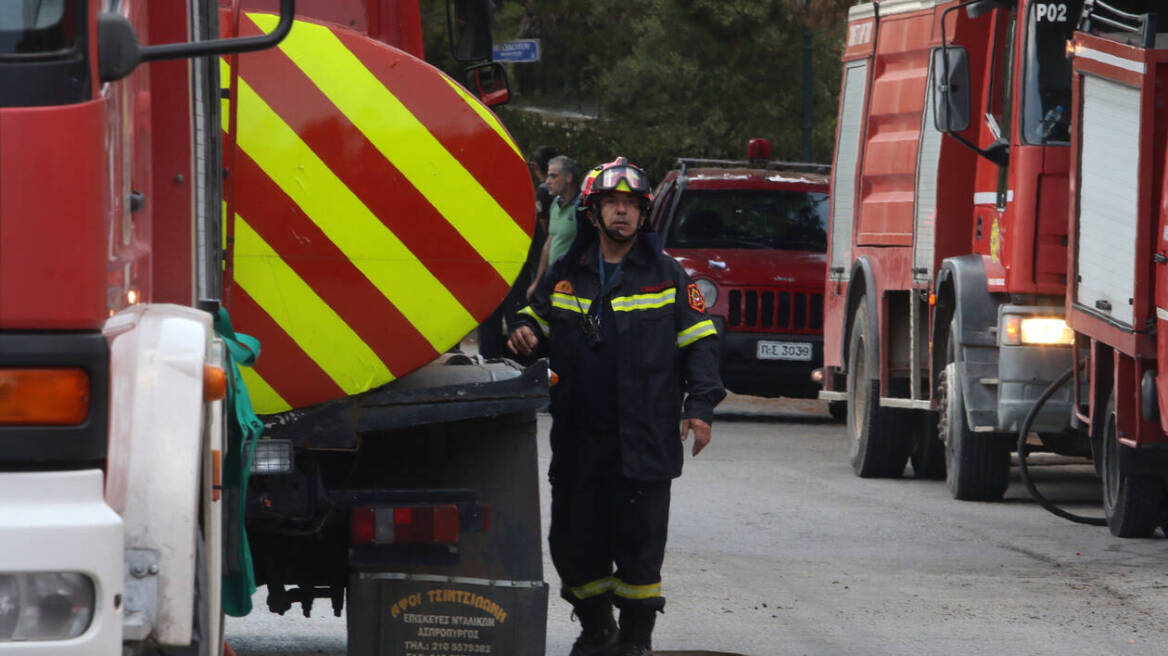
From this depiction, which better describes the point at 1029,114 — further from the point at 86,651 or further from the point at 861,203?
the point at 86,651

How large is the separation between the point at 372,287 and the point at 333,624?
2720 mm

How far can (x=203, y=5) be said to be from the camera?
5.24 m

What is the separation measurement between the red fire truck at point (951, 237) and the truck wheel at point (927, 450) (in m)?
0.02

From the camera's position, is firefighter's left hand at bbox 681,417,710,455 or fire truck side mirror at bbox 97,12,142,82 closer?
fire truck side mirror at bbox 97,12,142,82

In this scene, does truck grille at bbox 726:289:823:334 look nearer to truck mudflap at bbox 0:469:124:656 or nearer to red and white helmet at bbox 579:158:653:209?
red and white helmet at bbox 579:158:653:209

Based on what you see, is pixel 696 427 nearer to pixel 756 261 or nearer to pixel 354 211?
pixel 354 211

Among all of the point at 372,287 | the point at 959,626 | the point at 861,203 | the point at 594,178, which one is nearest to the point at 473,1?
the point at 594,178

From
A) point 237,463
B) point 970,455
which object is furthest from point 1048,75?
point 237,463

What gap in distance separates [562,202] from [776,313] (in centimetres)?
241

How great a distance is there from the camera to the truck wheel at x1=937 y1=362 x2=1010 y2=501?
1220cm

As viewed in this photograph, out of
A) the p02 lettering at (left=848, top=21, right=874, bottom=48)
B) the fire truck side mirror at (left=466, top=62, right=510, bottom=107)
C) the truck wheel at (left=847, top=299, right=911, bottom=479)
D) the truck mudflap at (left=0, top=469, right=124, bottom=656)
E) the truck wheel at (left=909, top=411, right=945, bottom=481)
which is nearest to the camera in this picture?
the truck mudflap at (left=0, top=469, right=124, bottom=656)

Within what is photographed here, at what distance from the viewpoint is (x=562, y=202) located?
16.2m

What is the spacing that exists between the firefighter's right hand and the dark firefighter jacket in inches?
3.2

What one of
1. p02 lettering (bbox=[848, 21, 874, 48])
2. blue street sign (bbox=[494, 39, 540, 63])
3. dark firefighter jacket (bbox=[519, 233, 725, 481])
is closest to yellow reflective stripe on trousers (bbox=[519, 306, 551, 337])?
dark firefighter jacket (bbox=[519, 233, 725, 481])
